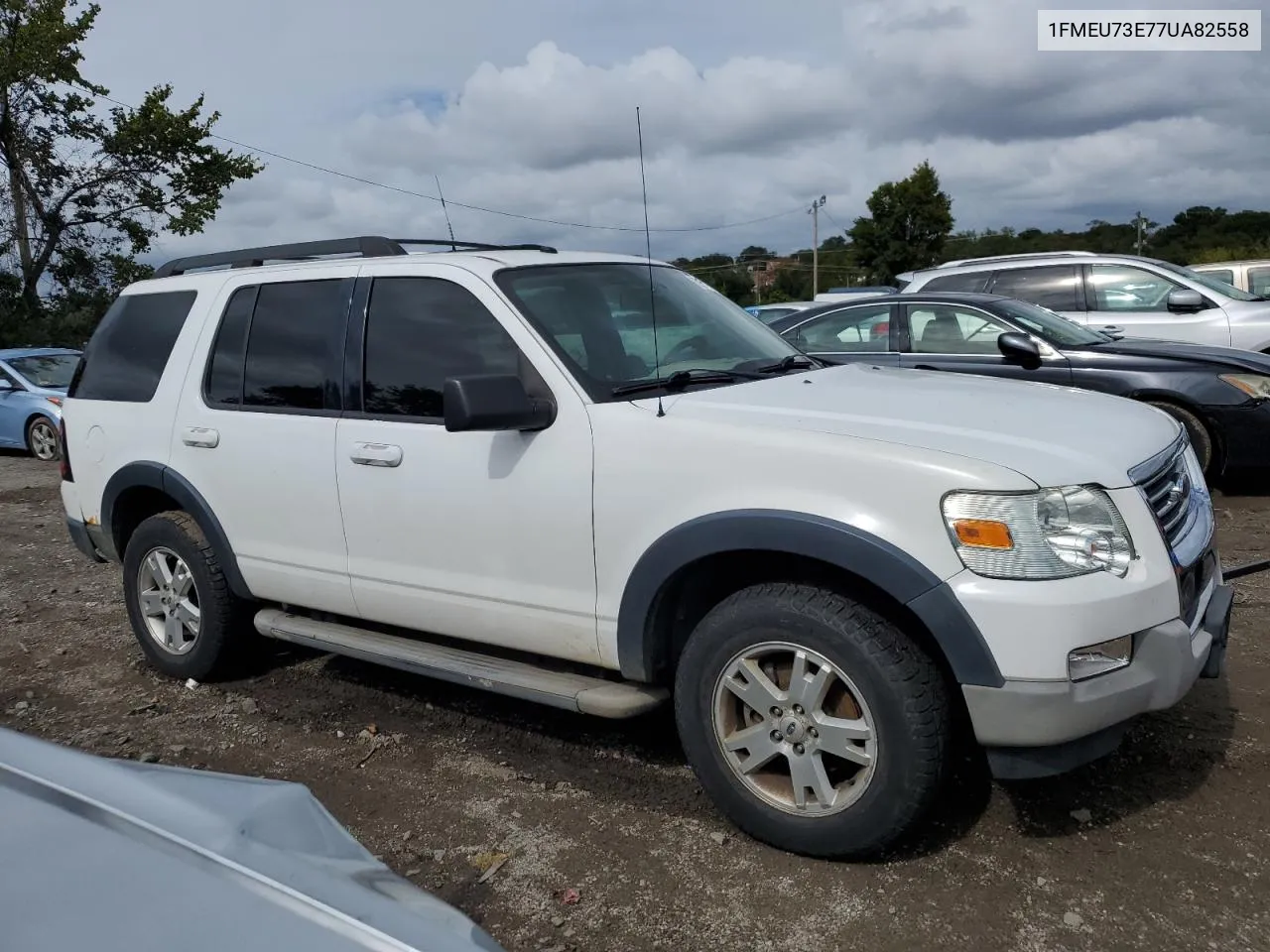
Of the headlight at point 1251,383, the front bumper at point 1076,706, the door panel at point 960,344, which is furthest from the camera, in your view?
the door panel at point 960,344

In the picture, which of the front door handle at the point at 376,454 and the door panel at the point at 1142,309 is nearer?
the front door handle at the point at 376,454

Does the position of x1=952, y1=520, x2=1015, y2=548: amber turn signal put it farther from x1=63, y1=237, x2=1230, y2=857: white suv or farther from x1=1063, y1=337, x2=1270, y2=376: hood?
x1=1063, y1=337, x2=1270, y2=376: hood

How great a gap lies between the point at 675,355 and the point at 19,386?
12.5 metres

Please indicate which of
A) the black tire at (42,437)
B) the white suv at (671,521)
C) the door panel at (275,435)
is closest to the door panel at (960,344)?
the white suv at (671,521)

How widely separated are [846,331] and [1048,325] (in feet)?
4.81

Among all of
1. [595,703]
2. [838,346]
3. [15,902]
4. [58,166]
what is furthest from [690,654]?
[58,166]

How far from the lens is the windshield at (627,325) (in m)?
3.74

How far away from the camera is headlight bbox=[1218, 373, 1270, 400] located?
7246 mm

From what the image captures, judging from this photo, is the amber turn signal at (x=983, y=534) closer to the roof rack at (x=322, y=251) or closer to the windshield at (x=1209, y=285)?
the roof rack at (x=322, y=251)

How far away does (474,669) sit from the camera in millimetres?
3785

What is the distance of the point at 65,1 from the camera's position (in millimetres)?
23562

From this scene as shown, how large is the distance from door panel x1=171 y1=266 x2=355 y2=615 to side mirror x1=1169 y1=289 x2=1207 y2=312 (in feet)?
25.3

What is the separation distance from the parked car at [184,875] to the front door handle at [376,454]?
198cm

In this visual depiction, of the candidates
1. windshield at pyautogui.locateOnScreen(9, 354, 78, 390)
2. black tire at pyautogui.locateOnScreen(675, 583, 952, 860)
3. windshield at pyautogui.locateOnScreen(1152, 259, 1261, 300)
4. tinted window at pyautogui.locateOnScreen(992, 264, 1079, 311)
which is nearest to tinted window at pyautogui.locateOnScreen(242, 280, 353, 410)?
black tire at pyautogui.locateOnScreen(675, 583, 952, 860)
